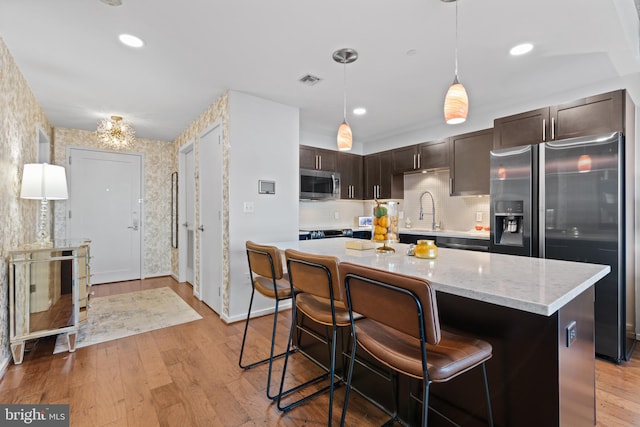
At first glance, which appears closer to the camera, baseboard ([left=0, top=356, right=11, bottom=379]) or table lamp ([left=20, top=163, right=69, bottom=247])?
baseboard ([left=0, top=356, right=11, bottom=379])

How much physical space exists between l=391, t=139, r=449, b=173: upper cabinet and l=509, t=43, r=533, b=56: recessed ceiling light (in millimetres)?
1724

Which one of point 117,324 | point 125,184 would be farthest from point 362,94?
point 125,184

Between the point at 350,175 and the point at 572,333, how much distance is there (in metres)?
4.17

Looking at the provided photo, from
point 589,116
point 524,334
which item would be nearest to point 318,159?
point 589,116

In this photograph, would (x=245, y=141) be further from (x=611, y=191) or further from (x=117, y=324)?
(x=611, y=191)

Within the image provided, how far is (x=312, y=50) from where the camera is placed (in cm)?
236

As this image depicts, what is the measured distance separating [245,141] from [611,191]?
3297mm

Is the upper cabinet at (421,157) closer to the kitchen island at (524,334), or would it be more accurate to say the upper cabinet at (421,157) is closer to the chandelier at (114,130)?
the kitchen island at (524,334)

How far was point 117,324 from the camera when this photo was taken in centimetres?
312

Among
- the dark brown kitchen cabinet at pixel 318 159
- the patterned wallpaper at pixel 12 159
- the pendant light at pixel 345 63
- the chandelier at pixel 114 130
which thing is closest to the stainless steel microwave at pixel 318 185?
the dark brown kitchen cabinet at pixel 318 159

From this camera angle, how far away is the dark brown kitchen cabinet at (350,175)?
5.08 meters

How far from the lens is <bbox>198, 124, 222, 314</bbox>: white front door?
3.43 m

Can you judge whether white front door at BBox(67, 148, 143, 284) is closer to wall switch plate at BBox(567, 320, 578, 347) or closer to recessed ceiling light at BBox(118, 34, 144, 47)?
recessed ceiling light at BBox(118, 34, 144, 47)

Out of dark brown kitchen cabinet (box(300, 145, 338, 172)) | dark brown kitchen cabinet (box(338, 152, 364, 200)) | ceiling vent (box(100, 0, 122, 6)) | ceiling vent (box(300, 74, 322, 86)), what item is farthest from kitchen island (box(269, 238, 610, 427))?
dark brown kitchen cabinet (box(338, 152, 364, 200))
